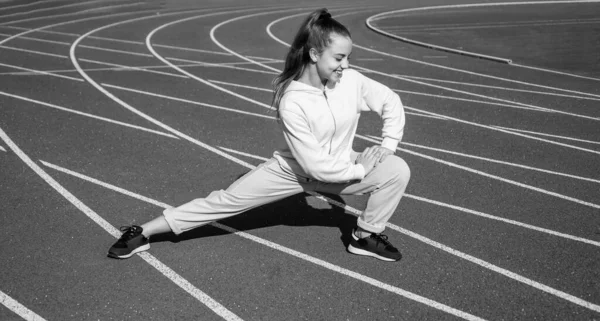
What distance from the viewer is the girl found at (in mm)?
4117

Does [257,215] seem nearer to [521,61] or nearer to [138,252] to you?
[138,252]

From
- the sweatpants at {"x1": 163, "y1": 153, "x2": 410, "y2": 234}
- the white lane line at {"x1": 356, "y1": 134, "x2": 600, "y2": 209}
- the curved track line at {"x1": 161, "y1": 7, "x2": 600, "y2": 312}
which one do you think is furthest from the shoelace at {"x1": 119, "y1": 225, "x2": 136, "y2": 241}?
the white lane line at {"x1": 356, "y1": 134, "x2": 600, "y2": 209}

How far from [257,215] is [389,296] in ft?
5.36

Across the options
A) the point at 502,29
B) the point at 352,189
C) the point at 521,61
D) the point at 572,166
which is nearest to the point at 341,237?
the point at 352,189

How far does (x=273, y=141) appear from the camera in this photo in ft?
23.4

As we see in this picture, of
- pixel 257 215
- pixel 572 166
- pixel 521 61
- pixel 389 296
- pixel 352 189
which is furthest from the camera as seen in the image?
pixel 521 61

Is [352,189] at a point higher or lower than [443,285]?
higher

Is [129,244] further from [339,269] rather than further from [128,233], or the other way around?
[339,269]

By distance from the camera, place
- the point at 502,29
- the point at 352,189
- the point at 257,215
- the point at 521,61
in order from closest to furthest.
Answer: the point at 352,189, the point at 257,215, the point at 521,61, the point at 502,29

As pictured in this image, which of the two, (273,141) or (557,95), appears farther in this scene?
(557,95)

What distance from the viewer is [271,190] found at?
14.6 feet

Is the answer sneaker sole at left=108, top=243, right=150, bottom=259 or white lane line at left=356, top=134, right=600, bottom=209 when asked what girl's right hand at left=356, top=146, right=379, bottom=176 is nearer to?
sneaker sole at left=108, top=243, right=150, bottom=259

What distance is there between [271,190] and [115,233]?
1.40 meters

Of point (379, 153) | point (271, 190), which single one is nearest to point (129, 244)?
point (271, 190)
